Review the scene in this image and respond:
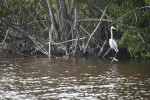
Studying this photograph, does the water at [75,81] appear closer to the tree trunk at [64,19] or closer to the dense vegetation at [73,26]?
the dense vegetation at [73,26]

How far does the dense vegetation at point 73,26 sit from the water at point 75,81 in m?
2.17

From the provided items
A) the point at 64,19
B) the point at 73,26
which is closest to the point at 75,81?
the point at 73,26

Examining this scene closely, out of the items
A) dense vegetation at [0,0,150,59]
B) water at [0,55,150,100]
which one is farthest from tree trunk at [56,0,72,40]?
water at [0,55,150,100]

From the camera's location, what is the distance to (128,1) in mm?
16375

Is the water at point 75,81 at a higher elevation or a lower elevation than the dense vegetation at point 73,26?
lower

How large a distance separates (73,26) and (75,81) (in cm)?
773

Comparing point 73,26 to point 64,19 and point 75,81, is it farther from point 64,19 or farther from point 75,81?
point 75,81

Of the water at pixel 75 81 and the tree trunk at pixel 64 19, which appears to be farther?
the tree trunk at pixel 64 19

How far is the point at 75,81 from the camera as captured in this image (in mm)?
10383

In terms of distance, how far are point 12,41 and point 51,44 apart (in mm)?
3194

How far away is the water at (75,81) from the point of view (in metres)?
8.41

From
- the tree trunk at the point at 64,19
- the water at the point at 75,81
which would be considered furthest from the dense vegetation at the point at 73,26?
the water at the point at 75,81

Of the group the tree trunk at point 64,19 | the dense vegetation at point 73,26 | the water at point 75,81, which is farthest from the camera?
the tree trunk at point 64,19

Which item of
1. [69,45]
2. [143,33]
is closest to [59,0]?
[69,45]
